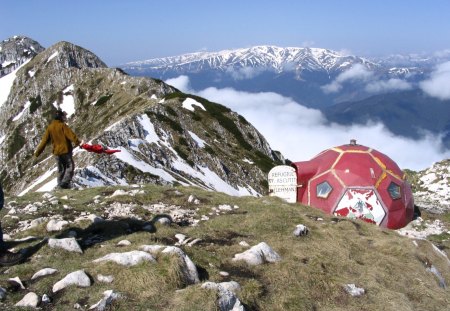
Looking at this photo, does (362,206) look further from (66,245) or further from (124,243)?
(66,245)

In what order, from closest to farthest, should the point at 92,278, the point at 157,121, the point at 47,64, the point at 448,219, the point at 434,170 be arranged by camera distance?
the point at 92,278
the point at 448,219
the point at 434,170
the point at 157,121
the point at 47,64

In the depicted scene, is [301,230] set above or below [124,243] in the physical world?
below

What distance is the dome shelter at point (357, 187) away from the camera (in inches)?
816

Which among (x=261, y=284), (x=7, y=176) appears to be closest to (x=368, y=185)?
(x=261, y=284)

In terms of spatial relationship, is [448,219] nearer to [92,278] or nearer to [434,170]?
[434,170]

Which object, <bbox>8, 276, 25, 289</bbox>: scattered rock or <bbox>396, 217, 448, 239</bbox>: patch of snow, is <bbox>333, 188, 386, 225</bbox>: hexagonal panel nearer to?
<bbox>396, 217, 448, 239</bbox>: patch of snow

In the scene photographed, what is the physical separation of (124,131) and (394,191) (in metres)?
46.3

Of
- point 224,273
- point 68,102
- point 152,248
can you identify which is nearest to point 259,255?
point 224,273

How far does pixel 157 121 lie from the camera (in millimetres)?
74500

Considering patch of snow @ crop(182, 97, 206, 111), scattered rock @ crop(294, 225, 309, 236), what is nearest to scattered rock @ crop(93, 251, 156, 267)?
scattered rock @ crop(294, 225, 309, 236)

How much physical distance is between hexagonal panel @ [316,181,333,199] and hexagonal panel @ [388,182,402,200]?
9.68 feet

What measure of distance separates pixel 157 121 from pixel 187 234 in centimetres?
6398

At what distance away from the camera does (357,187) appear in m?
20.9

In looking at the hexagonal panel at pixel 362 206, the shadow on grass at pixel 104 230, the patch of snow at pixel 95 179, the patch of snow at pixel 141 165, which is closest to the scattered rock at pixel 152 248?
the shadow on grass at pixel 104 230
